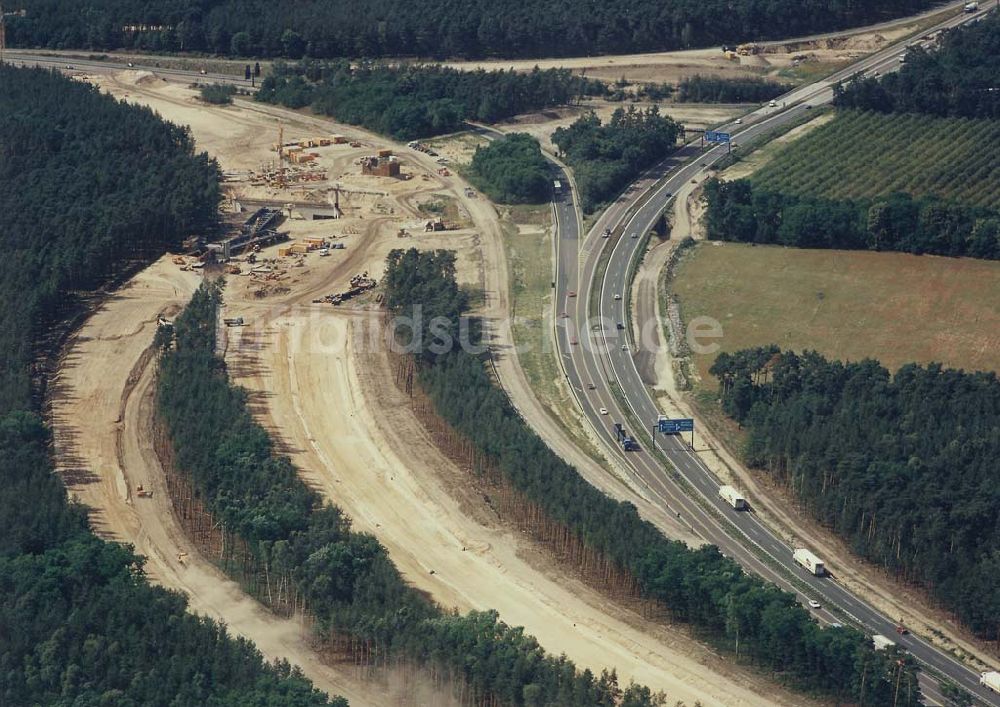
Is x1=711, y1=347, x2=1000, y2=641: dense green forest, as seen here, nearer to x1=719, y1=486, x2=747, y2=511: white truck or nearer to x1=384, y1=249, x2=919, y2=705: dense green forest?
x1=719, y1=486, x2=747, y2=511: white truck

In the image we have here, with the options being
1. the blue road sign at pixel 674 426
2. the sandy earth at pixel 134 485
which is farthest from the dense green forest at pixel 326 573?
the blue road sign at pixel 674 426

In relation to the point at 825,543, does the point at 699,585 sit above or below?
above

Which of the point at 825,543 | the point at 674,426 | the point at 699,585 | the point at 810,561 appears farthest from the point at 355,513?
the point at 825,543

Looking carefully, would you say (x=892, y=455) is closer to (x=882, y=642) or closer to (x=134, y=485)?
(x=882, y=642)

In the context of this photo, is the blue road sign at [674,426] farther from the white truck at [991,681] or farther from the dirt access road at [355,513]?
the white truck at [991,681]

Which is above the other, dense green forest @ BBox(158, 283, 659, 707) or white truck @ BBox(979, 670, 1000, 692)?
dense green forest @ BBox(158, 283, 659, 707)

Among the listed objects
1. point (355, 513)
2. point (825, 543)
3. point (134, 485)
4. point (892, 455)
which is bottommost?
point (825, 543)

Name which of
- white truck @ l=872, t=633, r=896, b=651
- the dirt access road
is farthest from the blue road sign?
white truck @ l=872, t=633, r=896, b=651
